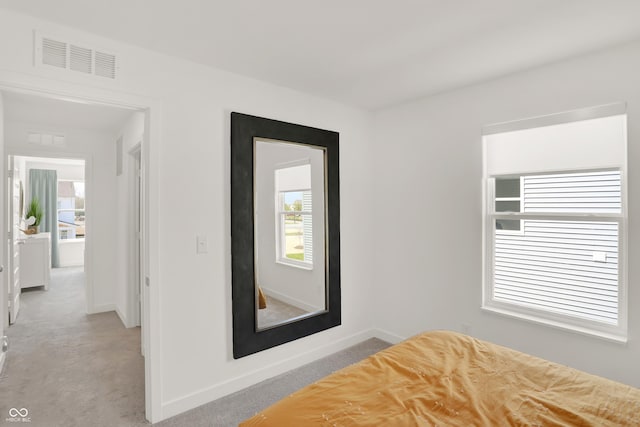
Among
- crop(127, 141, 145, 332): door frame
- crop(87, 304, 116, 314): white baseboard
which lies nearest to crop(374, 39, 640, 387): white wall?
crop(127, 141, 145, 332): door frame

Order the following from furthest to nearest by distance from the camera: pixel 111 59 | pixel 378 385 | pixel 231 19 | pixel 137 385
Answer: pixel 137 385 → pixel 111 59 → pixel 231 19 → pixel 378 385

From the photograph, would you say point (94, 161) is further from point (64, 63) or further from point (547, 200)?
point (547, 200)

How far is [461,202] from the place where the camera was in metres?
2.97

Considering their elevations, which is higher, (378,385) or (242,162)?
(242,162)

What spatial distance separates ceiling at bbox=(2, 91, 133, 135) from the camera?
3.37 meters

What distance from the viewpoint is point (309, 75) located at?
8.82 feet

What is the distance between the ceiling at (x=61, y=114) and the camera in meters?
3.37

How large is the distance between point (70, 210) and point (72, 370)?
673 centimetres

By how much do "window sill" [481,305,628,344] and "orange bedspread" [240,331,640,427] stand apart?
0.93 meters

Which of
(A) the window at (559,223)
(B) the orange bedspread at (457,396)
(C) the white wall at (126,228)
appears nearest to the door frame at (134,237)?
(C) the white wall at (126,228)

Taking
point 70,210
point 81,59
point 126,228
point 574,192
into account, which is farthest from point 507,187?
point 70,210

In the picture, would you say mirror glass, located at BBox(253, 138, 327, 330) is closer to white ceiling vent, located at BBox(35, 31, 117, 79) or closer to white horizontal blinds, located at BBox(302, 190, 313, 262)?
white horizontal blinds, located at BBox(302, 190, 313, 262)

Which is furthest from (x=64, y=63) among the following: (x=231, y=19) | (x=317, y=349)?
(x=317, y=349)

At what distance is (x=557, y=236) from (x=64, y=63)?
346 cm
